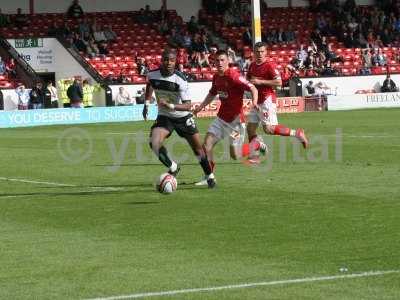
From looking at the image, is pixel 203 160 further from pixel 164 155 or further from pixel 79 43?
pixel 79 43

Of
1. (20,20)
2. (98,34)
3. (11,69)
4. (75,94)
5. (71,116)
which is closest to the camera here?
(71,116)

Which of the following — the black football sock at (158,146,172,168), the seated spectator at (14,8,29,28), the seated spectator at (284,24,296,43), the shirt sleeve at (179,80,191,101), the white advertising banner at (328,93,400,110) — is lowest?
the white advertising banner at (328,93,400,110)

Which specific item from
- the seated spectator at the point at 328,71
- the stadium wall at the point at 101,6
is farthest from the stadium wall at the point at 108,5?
the seated spectator at the point at 328,71

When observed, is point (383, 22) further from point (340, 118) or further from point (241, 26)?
point (340, 118)

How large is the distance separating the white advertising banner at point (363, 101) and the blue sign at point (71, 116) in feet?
29.6

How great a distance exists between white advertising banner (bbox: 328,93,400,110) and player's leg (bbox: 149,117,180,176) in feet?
103

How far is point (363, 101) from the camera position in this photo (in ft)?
157

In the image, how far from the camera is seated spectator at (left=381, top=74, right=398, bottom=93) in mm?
51119

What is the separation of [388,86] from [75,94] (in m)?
15.8

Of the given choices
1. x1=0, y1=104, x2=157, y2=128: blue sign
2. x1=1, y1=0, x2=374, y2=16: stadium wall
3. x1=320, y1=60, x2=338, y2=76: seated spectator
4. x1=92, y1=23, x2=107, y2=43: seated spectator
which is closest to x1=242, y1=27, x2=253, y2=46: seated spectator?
x1=1, y1=0, x2=374, y2=16: stadium wall

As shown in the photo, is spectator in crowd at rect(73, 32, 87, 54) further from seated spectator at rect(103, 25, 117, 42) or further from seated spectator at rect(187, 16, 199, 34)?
seated spectator at rect(187, 16, 199, 34)

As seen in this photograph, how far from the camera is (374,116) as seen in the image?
38156 millimetres

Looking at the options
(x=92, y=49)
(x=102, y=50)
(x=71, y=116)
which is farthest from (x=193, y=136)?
(x=102, y=50)

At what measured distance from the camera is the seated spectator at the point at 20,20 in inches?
1991
